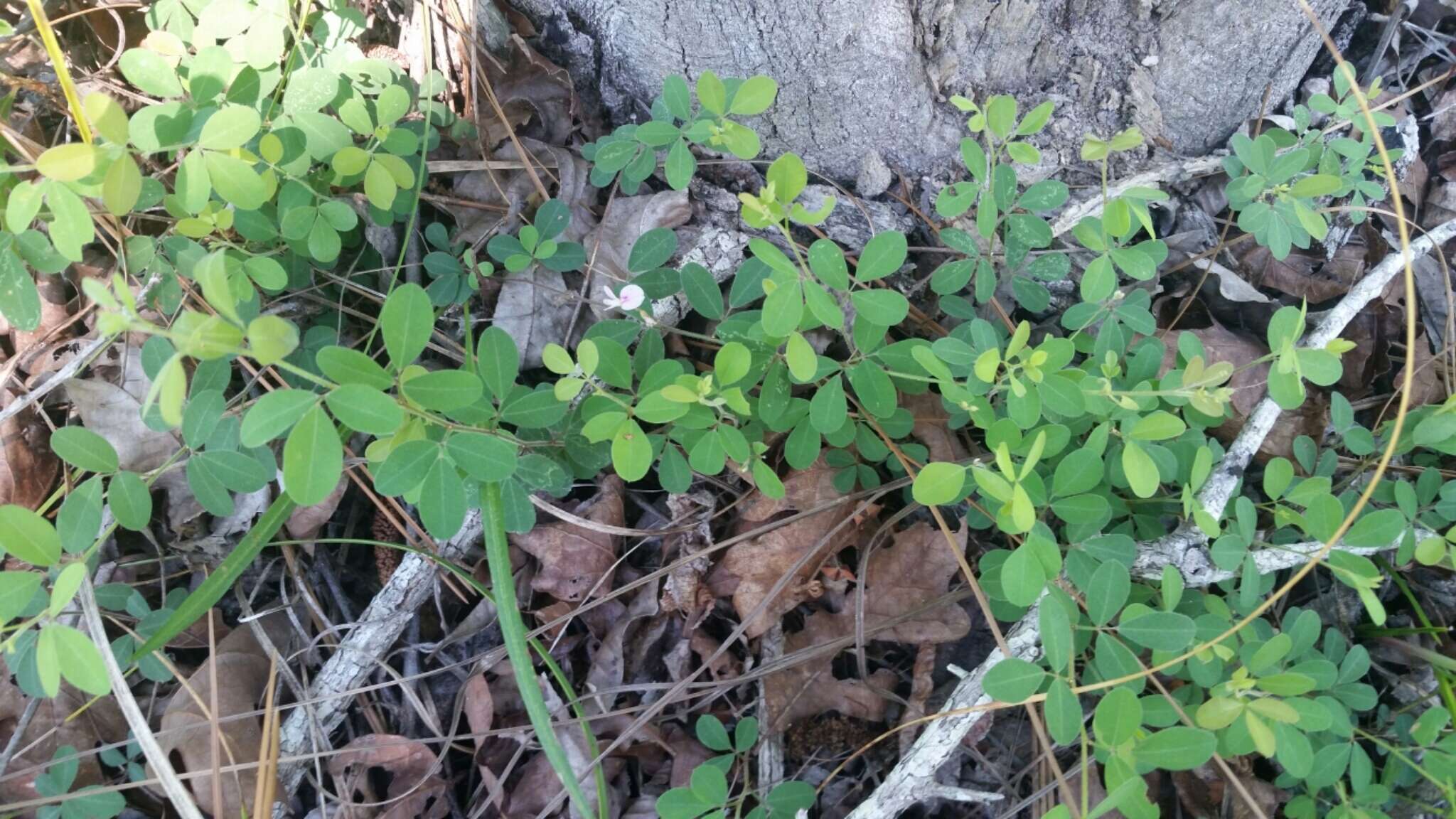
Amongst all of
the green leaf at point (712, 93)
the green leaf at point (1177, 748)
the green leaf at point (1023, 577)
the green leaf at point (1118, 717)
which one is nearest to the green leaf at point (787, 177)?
the green leaf at point (712, 93)

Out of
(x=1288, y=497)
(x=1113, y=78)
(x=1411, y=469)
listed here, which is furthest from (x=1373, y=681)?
(x=1113, y=78)

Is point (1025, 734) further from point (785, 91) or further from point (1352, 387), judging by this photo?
point (785, 91)

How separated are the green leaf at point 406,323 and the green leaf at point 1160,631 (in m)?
1.54

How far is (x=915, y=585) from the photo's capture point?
7.25ft

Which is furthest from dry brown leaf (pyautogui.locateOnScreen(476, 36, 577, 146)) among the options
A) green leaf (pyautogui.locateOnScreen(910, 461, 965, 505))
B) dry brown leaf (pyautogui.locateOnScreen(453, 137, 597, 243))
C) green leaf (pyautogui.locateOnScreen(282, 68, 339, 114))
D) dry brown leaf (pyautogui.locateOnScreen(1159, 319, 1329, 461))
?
dry brown leaf (pyautogui.locateOnScreen(1159, 319, 1329, 461))

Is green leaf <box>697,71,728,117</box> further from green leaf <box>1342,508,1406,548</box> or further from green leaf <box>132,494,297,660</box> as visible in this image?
green leaf <box>1342,508,1406,548</box>

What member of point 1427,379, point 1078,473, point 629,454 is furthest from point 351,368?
point 1427,379

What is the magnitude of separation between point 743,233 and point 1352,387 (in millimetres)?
1798

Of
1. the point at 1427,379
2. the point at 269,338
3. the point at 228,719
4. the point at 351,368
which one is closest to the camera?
the point at 269,338

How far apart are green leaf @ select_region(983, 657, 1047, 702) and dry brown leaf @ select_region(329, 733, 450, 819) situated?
143 centimetres

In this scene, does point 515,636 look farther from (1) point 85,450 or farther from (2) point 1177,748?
(2) point 1177,748

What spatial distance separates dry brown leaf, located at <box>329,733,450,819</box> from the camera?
2.14 metres

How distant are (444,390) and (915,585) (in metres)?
1.32

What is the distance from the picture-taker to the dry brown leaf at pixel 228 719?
6.93ft
